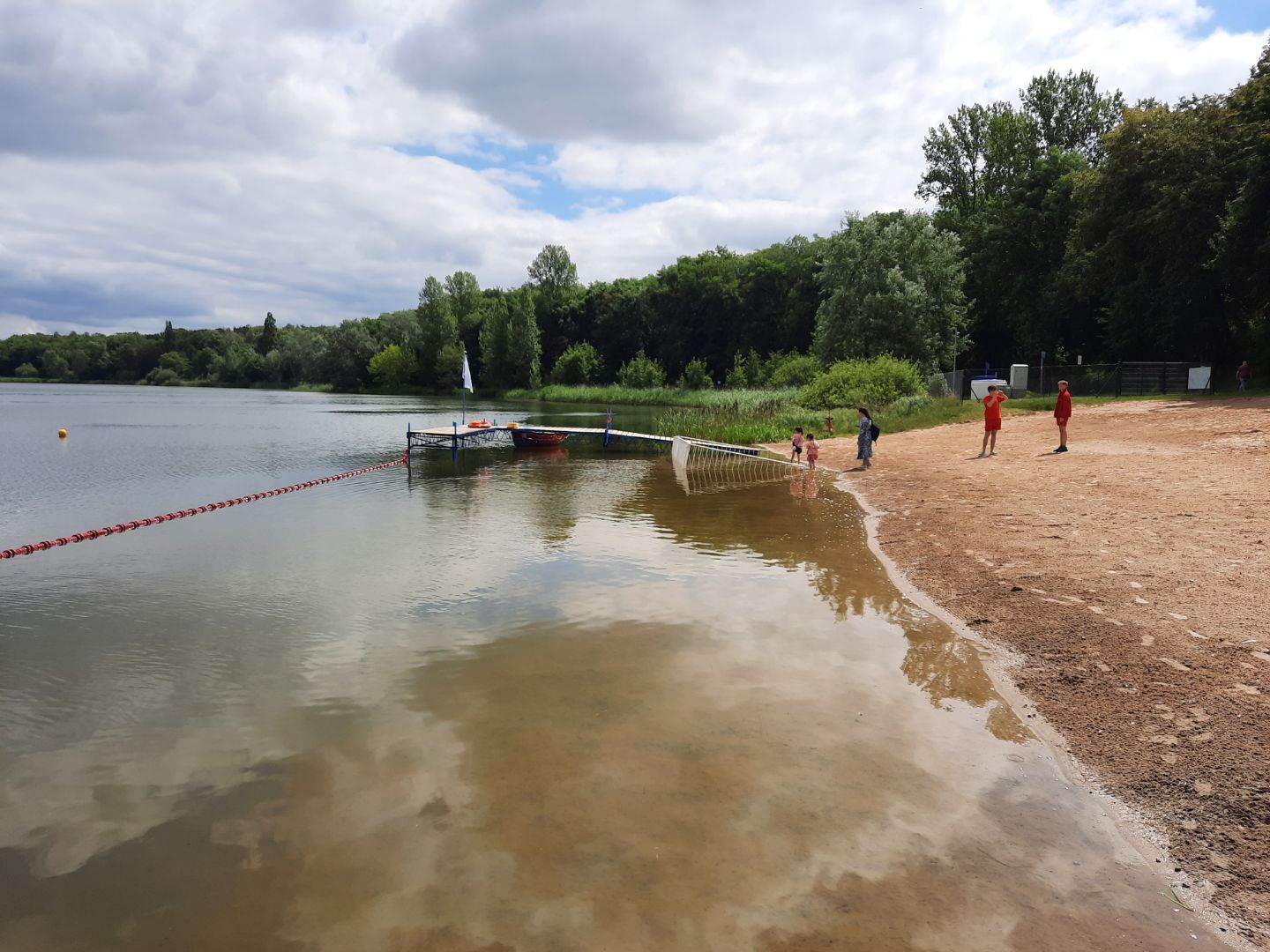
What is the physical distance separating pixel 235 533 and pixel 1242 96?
46.9 m

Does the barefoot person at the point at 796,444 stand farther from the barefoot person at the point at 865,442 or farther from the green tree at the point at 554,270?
the green tree at the point at 554,270

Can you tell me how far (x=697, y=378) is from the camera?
93.0 meters

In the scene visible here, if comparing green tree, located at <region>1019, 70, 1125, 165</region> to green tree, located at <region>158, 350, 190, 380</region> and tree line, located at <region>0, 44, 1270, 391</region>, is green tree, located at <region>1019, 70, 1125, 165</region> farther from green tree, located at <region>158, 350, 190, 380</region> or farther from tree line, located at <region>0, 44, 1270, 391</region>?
green tree, located at <region>158, 350, 190, 380</region>

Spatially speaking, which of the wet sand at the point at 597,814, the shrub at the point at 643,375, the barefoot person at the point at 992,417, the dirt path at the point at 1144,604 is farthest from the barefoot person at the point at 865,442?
the shrub at the point at 643,375

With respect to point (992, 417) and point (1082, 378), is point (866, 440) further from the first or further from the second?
point (1082, 378)

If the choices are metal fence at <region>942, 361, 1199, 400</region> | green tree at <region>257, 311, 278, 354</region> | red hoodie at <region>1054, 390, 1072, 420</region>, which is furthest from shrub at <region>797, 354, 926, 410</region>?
green tree at <region>257, 311, 278, 354</region>

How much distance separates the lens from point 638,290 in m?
117

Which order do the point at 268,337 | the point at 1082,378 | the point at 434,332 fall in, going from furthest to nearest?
the point at 268,337 < the point at 434,332 < the point at 1082,378

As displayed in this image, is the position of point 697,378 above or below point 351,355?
below

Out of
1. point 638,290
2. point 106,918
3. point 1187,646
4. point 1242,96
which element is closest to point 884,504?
point 1187,646

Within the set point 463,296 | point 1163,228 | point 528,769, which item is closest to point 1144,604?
point 528,769

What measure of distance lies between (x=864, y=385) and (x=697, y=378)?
52265mm

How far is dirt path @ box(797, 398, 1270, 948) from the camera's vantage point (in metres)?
5.62

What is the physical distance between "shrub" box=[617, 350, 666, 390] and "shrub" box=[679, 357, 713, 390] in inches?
141
